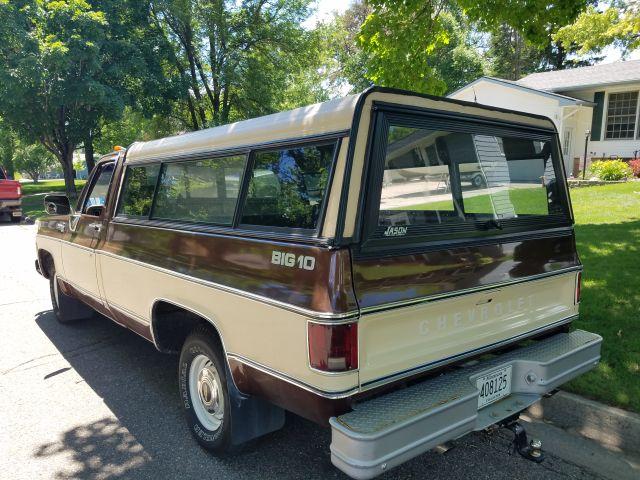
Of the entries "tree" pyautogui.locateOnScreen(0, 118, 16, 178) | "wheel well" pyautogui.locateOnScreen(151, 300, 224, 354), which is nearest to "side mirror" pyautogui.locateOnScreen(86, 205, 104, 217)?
"wheel well" pyautogui.locateOnScreen(151, 300, 224, 354)

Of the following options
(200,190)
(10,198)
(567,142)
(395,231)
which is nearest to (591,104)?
(567,142)

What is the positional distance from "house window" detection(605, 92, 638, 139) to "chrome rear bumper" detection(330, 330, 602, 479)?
2065cm

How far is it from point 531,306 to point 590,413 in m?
0.92

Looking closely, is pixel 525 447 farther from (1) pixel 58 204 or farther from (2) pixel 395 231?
(1) pixel 58 204

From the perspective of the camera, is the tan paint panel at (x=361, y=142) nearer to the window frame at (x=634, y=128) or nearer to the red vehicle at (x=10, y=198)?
the red vehicle at (x=10, y=198)

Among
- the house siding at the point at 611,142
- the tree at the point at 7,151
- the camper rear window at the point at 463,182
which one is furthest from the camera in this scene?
the tree at the point at 7,151

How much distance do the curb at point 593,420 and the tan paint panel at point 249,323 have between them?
6.73 feet

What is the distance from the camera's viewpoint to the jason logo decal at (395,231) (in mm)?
2446

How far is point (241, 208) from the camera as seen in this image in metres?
2.90

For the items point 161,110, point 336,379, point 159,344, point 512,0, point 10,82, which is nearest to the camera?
point 336,379

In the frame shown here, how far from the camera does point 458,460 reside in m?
3.09

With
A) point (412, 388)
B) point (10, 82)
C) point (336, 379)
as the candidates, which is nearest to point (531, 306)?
point (412, 388)

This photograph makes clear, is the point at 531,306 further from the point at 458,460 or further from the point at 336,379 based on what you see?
the point at 336,379

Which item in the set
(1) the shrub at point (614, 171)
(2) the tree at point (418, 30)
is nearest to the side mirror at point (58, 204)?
(2) the tree at point (418, 30)
